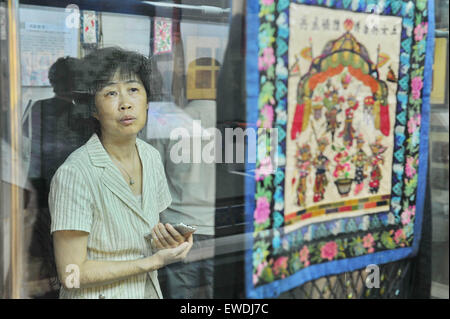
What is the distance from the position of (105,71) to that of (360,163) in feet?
3.33

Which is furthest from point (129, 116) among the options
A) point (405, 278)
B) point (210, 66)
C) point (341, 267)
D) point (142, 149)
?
point (405, 278)

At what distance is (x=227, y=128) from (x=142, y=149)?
0.30m

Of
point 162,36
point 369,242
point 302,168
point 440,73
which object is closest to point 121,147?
point 162,36

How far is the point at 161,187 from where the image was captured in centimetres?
158

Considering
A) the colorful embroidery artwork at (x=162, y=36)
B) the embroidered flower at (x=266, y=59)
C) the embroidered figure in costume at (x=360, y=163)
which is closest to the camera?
the colorful embroidery artwork at (x=162, y=36)

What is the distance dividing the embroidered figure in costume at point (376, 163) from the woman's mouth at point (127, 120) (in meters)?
0.95

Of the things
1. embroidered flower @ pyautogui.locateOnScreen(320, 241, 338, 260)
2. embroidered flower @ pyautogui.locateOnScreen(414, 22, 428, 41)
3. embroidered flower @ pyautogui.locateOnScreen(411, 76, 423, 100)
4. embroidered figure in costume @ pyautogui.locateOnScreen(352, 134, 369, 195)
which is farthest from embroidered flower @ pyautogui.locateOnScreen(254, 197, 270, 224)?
embroidered flower @ pyautogui.locateOnScreen(414, 22, 428, 41)

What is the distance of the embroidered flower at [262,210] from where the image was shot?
5.98ft

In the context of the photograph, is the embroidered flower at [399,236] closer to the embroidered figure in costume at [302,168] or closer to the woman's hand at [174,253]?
the embroidered figure in costume at [302,168]

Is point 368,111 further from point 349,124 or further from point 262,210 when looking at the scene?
point 262,210

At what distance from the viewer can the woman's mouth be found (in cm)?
149

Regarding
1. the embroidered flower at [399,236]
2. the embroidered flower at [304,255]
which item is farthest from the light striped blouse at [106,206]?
Answer: the embroidered flower at [399,236]

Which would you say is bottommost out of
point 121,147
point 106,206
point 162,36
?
point 106,206

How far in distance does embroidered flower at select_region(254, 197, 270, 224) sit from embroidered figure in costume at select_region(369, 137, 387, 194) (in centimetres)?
45
